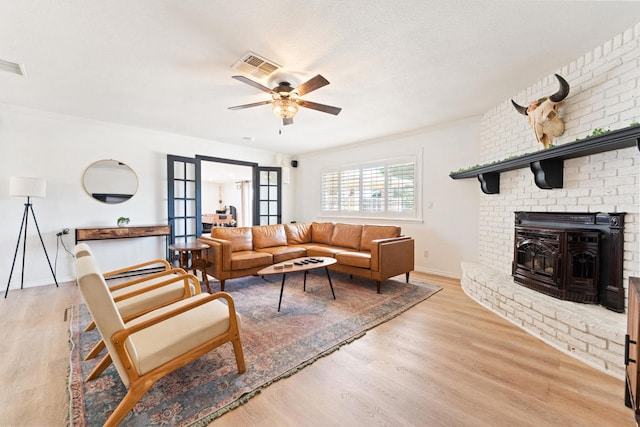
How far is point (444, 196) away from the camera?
4.38 metres

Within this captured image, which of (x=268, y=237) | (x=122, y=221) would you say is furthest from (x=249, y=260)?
(x=122, y=221)

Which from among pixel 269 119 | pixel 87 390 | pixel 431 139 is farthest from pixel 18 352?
pixel 431 139

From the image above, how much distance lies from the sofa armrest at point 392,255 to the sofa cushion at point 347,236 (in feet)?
2.81

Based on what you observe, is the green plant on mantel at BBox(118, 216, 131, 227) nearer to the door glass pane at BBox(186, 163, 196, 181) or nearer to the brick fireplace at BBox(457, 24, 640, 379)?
the door glass pane at BBox(186, 163, 196, 181)

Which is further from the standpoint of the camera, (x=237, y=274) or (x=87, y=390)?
(x=237, y=274)

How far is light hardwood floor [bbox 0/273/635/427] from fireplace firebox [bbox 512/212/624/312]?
0.62 meters

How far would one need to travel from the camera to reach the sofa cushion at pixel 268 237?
4.46 m

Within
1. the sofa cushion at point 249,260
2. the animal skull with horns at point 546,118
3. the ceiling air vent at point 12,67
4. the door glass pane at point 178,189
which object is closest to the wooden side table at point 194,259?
the sofa cushion at point 249,260

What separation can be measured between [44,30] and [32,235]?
10.6 feet

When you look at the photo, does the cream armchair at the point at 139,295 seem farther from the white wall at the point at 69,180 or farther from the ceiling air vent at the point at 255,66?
the white wall at the point at 69,180

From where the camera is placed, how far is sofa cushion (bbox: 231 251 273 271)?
139 inches

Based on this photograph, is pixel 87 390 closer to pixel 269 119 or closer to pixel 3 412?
pixel 3 412

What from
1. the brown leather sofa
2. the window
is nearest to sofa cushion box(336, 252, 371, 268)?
the brown leather sofa

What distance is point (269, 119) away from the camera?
4.14 meters
